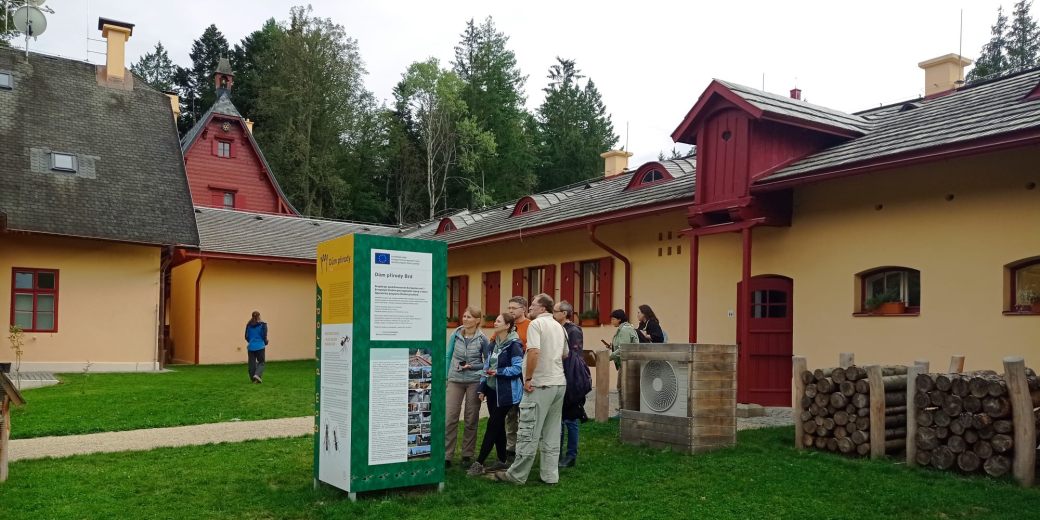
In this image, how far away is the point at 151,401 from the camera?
1391 centimetres

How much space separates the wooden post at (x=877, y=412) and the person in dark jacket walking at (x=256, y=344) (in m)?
12.2

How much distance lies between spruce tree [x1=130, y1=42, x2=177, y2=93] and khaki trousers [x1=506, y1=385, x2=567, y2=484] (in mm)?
56421

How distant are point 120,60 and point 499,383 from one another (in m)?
22.3

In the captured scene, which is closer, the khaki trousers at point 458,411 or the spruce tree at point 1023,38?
the khaki trousers at point 458,411

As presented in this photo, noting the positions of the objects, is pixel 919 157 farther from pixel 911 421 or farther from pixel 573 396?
pixel 573 396

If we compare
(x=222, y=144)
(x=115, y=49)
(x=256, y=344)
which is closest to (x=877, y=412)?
(x=256, y=344)

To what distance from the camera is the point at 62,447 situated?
379 inches

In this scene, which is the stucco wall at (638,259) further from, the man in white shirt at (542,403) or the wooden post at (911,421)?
the man in white shirt at (542,403)

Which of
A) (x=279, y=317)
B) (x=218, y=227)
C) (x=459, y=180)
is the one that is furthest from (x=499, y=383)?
(x=459, y=180)

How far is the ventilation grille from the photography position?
920 centimetres

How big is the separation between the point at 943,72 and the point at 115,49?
22.2 m

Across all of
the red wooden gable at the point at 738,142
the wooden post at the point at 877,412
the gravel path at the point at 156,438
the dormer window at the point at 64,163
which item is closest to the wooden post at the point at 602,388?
the red wooden gable at the point at 738,142

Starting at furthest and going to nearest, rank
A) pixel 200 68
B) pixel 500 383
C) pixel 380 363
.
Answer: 1. pixel 200 68
2. pixel 500 383
3. pixel 380 363

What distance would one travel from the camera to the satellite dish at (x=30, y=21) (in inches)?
968
